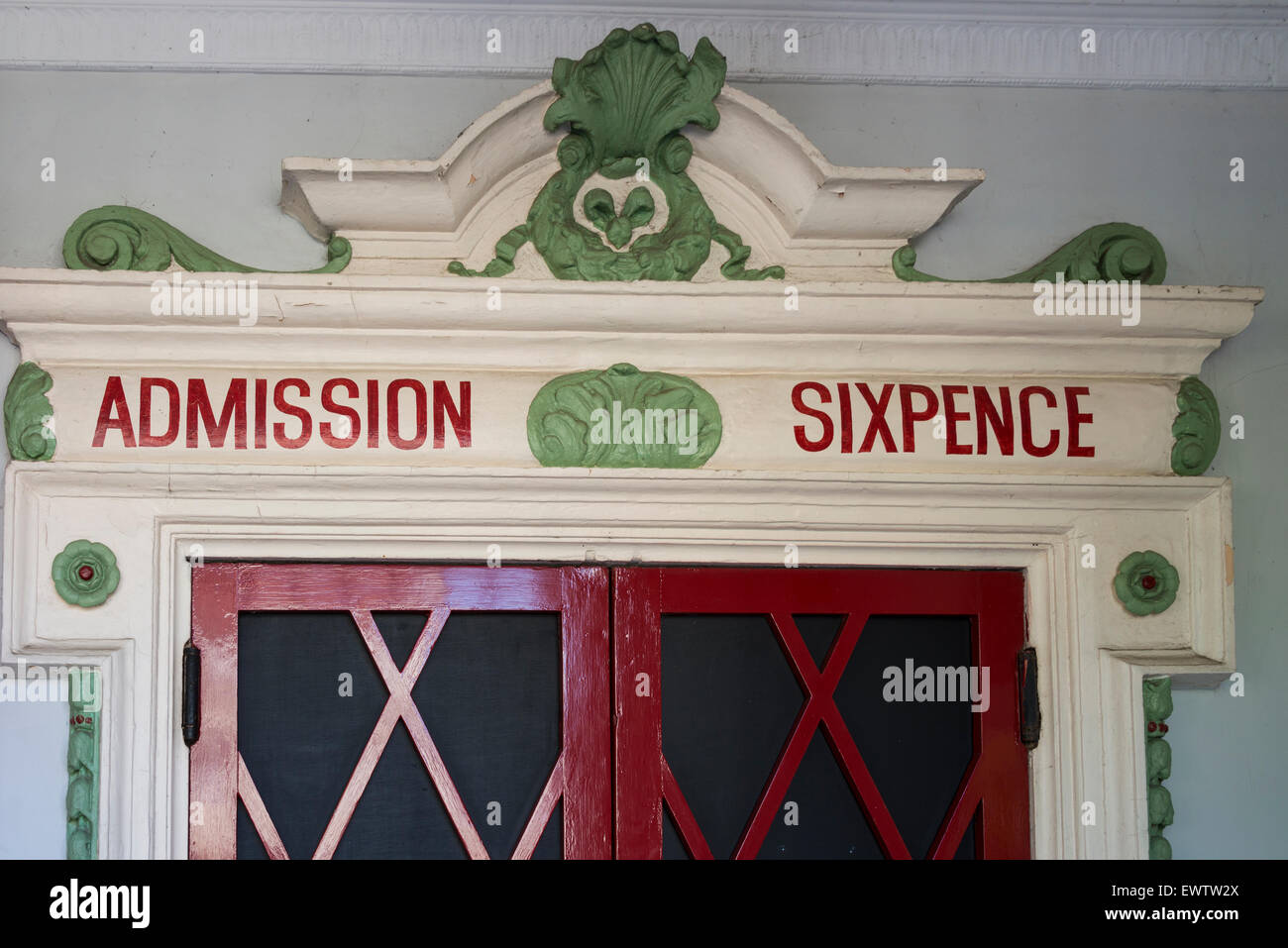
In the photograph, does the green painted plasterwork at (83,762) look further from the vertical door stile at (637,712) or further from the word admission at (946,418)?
the word admission at (946,418)

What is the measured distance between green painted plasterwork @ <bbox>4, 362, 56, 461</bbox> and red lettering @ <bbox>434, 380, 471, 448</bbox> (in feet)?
2.42

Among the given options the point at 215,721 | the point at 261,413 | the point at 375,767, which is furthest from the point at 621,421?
the point at 215,721

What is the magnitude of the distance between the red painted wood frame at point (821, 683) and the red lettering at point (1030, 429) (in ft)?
0.85

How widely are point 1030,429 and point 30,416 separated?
1.98 meters

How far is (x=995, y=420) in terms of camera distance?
12.2 feet

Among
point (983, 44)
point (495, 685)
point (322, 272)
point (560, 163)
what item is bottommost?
point (495, 685)

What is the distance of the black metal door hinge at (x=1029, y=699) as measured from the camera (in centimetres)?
367

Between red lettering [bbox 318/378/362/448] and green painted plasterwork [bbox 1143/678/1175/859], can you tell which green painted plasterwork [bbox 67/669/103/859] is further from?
green painted plasterwork [bbox 1143/678/1175/859]

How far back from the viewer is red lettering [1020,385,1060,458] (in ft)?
12.2

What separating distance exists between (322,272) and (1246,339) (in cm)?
193

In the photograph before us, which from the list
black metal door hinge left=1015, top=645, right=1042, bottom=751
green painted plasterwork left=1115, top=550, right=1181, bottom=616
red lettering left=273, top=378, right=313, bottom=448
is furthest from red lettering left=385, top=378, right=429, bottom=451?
green painted plasterwork left=1115, top=550, right=1181, bottom=616

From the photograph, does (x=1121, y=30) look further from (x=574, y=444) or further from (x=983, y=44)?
(x=574, y=444)

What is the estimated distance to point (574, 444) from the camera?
3604 millimetres
